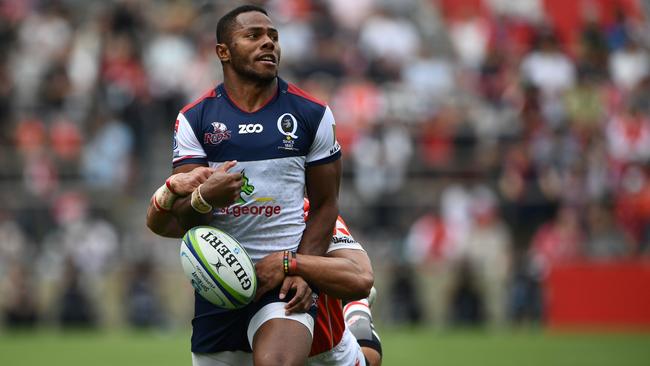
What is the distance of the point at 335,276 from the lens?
7.55 metres

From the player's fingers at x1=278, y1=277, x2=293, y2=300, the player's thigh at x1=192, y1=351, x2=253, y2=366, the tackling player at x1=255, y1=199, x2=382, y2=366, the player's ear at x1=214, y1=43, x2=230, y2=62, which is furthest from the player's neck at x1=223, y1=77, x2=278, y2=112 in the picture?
the player's thigh at x1=192, y1=351, x2=253, y2=366

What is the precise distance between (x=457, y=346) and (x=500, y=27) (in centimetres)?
885

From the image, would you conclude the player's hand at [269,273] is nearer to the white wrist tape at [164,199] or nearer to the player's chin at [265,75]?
the white wrist tape at [164,199]

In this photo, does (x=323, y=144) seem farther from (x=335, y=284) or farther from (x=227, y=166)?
(x=335, y=284)

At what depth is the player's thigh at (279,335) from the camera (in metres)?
7.17

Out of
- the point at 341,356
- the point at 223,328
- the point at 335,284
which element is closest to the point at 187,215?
the point at 223,328

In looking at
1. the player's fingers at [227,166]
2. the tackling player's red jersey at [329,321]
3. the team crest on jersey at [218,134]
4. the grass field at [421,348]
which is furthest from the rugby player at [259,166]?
the grass field at [421,348]

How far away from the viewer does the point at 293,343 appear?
7270 millimetres

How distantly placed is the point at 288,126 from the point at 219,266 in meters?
0.93

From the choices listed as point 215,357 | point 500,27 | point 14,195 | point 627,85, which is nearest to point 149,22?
point 14,195

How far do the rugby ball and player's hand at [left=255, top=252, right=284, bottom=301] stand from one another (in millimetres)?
150

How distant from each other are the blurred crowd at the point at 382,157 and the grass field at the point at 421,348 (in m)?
0.99

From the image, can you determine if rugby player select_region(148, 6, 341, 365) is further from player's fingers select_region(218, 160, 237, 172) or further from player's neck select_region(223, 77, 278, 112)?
player's fingers select_region(218, 160, 237, 172)

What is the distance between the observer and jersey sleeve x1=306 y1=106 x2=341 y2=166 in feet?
24.6
